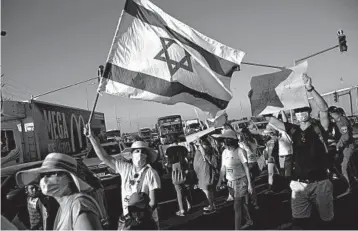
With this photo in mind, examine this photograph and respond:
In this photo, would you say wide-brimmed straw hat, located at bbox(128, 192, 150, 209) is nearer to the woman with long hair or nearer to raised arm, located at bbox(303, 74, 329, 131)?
raised arm, located at bbox(303, 74, 329, 131)

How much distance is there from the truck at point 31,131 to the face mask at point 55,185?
6.34m

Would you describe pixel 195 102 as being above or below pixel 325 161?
above

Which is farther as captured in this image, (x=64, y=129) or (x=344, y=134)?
(x=64, y=129)

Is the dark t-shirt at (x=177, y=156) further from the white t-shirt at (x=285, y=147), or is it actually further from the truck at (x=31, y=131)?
the truck at (x=31, y=131)

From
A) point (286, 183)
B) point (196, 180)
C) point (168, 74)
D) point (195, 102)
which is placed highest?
point (168, 74)

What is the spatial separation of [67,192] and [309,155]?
2903 millimetres

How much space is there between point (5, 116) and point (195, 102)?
6584 mm

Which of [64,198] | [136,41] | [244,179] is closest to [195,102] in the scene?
[136,41]

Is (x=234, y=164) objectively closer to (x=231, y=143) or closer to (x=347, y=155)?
(x=231, y=143)

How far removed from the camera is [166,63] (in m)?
4.63

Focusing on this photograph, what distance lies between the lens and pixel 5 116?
9.19 metres

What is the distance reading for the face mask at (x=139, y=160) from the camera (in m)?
3.99

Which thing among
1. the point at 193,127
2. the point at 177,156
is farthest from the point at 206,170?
the point at 193,127

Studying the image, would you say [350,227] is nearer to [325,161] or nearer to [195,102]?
[325,161]
